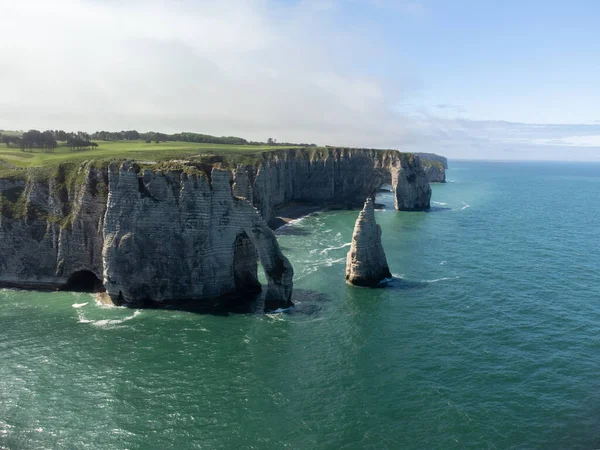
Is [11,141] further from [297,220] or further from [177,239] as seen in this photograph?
[297,220]

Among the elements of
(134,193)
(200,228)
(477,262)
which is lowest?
(477,262)

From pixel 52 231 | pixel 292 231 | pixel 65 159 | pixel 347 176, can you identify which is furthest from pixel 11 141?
pixel 347 176

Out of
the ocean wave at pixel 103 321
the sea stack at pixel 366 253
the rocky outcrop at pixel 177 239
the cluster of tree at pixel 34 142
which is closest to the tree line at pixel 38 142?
the cluster of tree at pixel 34 142

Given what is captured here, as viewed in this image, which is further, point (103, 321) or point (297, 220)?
point (297, 220)

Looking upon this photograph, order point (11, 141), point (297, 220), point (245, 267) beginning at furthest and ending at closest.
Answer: point (297, 220)
point (11, 141)
point (245, 267)

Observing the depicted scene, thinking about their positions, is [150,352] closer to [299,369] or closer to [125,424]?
[125,424]

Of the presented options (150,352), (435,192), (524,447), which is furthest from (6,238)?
(435,192)

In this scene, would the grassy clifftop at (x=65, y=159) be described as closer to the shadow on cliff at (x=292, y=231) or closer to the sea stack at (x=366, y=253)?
the shadow on cliff at (x=292, y=231)
